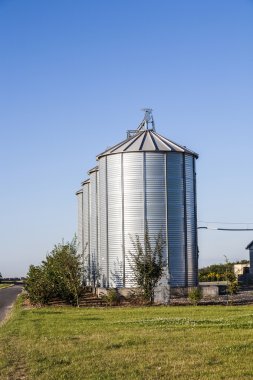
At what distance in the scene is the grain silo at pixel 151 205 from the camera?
39875 millimetres

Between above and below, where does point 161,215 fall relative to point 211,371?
above

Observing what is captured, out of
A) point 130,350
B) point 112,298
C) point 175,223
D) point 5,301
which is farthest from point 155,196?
point 130,350

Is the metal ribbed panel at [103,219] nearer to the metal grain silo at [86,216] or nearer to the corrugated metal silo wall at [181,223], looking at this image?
the corrugated metal silo wall at [181,223]

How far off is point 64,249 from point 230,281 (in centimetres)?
1007

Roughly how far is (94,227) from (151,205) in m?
9.51

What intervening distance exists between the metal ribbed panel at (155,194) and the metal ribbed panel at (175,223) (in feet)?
1.24

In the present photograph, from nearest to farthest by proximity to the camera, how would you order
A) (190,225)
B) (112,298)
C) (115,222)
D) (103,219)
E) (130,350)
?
(130,350), (112,298), (115,222), (190,225), (103,219)

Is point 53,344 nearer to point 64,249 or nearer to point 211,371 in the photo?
point 211,371

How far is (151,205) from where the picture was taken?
39.8 meters

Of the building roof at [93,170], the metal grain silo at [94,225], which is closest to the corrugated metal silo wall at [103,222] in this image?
the metal grain silo at [94,225]

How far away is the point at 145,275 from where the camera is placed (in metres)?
36.2

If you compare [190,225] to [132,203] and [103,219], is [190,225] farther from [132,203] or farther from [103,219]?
[103,219]

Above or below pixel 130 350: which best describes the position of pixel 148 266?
above

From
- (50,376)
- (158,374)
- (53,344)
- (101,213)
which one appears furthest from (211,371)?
(101,213)
